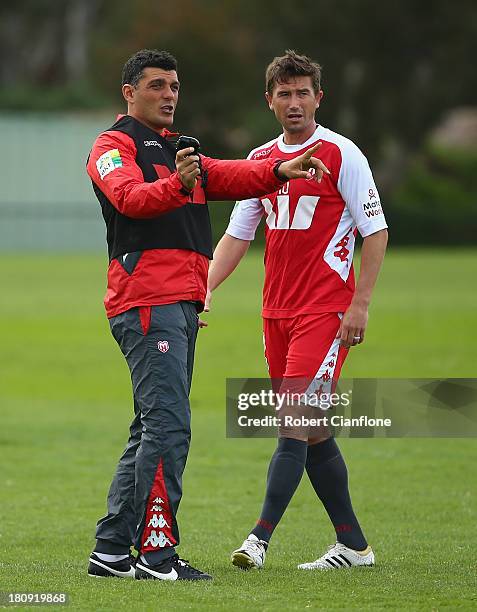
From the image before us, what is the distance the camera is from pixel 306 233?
6.56m

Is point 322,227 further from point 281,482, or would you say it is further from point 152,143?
point 281,482

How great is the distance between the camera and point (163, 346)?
591 centimetres

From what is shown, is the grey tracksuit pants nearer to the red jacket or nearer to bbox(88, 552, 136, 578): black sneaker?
the red jacket

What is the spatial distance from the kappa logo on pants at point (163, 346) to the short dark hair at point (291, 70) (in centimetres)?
151

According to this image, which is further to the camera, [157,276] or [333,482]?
[333,482]

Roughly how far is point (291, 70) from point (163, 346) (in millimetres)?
1587

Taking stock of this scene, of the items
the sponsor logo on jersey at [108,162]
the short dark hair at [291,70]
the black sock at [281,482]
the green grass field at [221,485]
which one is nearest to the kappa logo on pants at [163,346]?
the sponsor logo on jersey at [108,162]

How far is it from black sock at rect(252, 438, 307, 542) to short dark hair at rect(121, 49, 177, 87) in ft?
6.12

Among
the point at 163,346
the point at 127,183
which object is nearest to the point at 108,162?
the point at 127,183

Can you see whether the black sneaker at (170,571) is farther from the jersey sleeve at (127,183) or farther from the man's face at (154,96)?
the man's face at (154,96)

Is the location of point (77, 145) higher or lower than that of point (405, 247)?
higher

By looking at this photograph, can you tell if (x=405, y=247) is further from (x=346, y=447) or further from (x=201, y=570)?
(x=201, y=570)

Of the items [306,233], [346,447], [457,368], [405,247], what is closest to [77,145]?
[405,247]

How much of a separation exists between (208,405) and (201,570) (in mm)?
8866
